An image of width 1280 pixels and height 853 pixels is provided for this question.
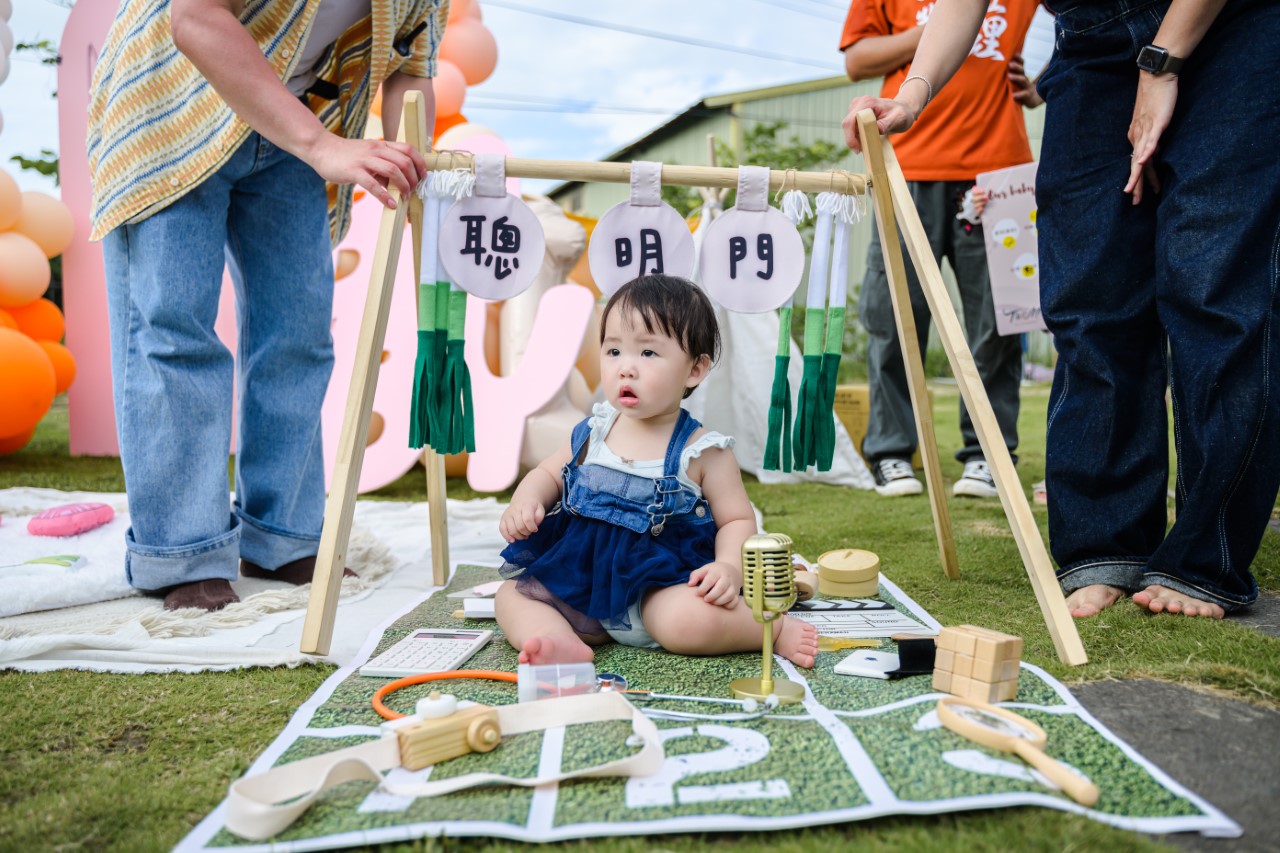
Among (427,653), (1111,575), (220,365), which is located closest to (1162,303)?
(1111,575)

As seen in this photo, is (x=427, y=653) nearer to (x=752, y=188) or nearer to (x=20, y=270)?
(x=752, y=188)

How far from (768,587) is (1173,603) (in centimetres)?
82

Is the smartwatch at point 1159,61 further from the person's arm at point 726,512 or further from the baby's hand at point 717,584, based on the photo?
the baby's hand at point 717,584

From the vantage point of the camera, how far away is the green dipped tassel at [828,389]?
1.66 meters

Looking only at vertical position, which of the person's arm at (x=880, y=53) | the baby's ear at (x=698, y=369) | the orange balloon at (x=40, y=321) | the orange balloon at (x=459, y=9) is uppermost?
the orange balloon at (x=459, y=9)

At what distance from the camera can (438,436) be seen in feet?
5.15

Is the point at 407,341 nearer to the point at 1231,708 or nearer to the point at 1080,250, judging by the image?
the point at 1080,250

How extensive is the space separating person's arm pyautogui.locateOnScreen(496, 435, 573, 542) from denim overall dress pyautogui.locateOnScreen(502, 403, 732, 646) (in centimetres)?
2

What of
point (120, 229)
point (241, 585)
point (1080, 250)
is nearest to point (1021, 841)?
point (1080, 250)

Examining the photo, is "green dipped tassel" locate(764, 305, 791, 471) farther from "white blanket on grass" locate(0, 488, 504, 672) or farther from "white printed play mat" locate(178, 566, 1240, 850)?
"white blanket on grass" locate(0, 488, 504, 672)

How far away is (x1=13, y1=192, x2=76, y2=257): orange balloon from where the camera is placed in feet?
11.9

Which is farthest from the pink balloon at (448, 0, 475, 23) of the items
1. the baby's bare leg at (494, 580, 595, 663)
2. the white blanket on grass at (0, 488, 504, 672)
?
the baby's bare leg at (494, 580, 595, 663)

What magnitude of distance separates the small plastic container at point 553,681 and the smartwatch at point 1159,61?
1.34 m

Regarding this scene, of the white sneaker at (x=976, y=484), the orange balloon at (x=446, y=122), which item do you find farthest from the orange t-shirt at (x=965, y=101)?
the orange balloon at (x=446, y=122)
